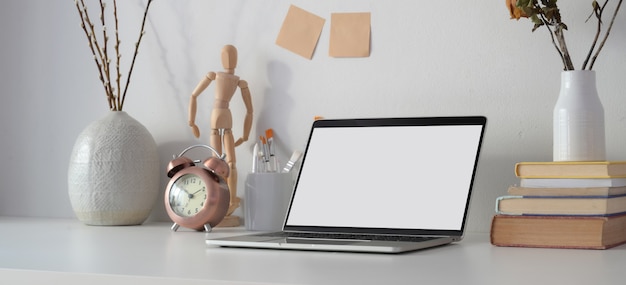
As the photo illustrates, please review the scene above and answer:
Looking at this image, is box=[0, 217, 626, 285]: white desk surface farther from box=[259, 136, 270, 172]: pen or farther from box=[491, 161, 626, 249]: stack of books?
box=[259, 136, 270, 172]: pen

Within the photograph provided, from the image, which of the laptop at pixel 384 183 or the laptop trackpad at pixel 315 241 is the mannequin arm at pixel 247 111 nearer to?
the laptop at pixel 384 183

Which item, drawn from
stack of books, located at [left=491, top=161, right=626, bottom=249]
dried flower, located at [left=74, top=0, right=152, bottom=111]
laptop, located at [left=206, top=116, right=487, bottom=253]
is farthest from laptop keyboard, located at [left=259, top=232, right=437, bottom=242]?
dried flower, located at [left=74, top=0, right=152, bottom=111]

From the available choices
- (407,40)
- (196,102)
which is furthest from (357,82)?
(196,102)

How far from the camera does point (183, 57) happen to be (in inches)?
65.5

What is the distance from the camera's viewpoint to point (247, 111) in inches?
61.9

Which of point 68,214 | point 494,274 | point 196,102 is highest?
point 196,102

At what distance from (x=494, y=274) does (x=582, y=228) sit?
27 cm

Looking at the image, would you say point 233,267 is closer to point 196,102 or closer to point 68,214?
point 196,102

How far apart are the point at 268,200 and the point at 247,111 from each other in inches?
8.3

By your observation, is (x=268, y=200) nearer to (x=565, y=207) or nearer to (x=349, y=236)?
(x=349, y=236)

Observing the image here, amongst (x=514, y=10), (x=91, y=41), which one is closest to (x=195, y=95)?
(x=91, y=41)

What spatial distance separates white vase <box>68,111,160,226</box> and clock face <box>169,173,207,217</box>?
0.45ft

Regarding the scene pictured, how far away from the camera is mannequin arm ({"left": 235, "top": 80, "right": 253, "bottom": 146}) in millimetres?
1560

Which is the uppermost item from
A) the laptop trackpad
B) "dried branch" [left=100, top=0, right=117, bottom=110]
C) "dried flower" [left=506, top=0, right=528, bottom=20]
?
"dried flower" [left=506, top=0, right=528, bottom=20]
